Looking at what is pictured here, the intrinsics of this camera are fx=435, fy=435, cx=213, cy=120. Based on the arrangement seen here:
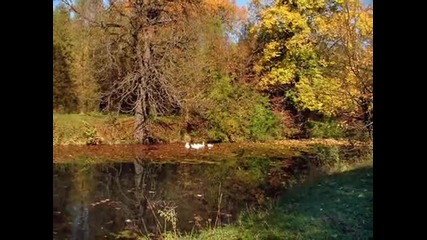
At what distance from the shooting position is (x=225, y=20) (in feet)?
12.0

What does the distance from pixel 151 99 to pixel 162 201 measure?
867 millimetres

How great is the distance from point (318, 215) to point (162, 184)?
1.23 metres

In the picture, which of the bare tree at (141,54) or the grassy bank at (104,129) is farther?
the bare tree at (141,54)

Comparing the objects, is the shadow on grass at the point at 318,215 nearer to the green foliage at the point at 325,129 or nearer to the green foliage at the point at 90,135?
the green foliage at the point at 325,129

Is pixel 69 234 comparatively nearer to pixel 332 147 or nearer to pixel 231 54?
pixel 231 54

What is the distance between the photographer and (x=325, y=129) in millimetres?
3623

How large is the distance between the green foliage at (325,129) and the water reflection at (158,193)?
11.7 inches

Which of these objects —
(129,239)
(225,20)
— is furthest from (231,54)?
(129,239)

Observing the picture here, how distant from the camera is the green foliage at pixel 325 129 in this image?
11.8ft

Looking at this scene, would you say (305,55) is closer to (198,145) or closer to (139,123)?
(198,145)

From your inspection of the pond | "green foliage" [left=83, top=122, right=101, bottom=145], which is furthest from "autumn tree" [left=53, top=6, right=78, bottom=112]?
the pond

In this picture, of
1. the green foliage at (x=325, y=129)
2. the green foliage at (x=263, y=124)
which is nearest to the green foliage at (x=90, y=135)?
the green foliage at (x=263, y=124)
